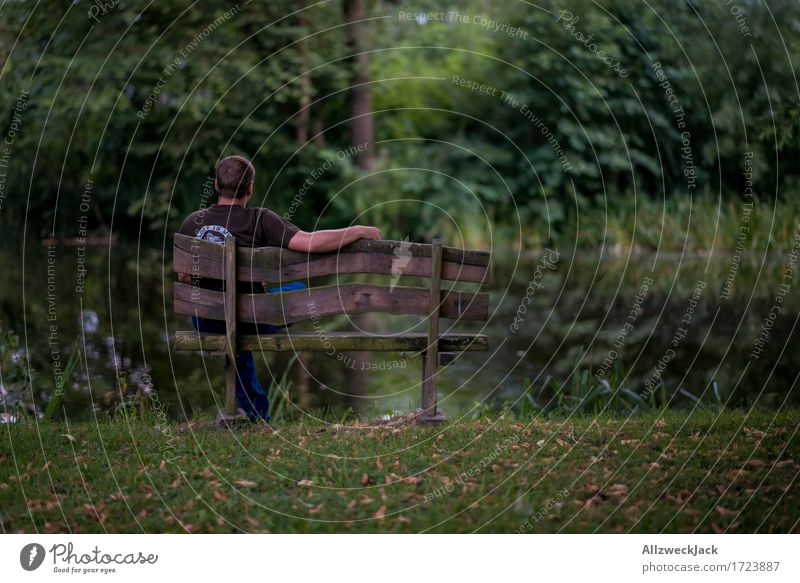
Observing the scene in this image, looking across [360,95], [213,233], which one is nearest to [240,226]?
[213,233]

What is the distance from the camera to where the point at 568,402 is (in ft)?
25.3

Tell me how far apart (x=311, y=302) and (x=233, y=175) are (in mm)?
943

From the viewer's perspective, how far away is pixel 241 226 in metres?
5.82

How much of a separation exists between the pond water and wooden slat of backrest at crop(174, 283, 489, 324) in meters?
1.63

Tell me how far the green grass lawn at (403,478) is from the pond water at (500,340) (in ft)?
5.12

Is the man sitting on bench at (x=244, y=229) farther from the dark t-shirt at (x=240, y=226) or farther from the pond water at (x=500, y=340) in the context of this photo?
the pond water at (x=500, y=340)

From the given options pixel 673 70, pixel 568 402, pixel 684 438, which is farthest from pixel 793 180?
pixel 684 438

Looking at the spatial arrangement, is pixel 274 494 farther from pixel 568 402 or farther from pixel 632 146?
pixel 632 146

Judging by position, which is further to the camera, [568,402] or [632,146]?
[632,146]

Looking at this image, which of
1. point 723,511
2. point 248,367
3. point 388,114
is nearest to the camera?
point 723,511

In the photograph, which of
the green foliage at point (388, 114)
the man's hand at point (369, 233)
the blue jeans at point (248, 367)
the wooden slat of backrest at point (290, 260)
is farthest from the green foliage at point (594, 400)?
the green foliage at point (388, 114)

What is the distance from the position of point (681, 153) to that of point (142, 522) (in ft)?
71.4

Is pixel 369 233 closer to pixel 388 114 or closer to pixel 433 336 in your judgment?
pixel 433 336

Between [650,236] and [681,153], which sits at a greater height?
[681,153]
